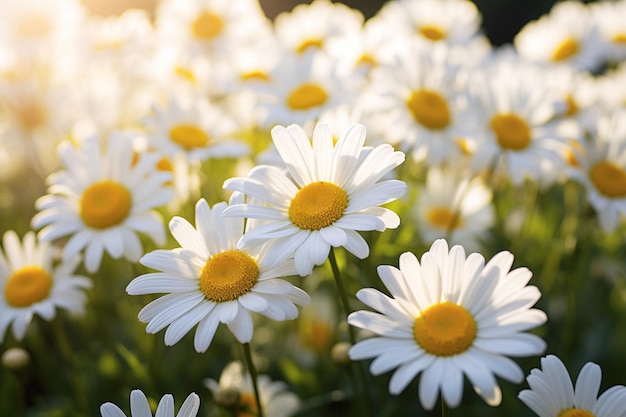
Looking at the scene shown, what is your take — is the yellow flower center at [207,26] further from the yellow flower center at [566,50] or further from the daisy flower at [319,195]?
the yellow flower center at [566,50]

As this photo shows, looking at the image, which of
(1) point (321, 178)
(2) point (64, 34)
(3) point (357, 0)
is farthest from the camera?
(3) point (357, 0)

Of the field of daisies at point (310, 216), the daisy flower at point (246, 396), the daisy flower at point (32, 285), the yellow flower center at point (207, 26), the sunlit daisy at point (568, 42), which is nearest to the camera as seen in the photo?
the field of daisies at point (310, 216)

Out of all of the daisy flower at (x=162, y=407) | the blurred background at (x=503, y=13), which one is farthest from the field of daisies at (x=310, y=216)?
the blurred background at (x=503, y=13)

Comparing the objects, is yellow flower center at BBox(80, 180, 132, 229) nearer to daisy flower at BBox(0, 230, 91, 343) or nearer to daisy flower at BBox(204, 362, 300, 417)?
daisy flower at BBox(0, 230, 91, 343)

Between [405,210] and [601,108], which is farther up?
[405,210]

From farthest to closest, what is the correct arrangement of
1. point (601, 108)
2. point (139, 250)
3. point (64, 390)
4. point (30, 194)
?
point (30, 194), point (601, 108), point (64, 390), point (139, 250)

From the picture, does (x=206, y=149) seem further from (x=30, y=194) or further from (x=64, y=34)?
(x=30, y=194)

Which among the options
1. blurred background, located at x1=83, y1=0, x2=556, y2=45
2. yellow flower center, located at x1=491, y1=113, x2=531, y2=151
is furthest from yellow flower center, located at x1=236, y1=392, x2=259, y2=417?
blurred background, located at x1=83, y1=0, x2=556, y2=45

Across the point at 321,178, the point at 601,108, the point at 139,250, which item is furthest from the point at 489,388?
the point at 601,108
